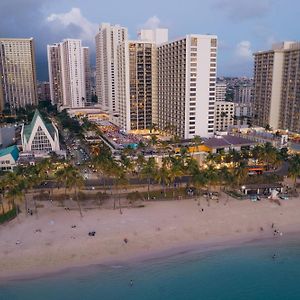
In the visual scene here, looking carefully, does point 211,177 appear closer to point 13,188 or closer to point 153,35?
point 13,188

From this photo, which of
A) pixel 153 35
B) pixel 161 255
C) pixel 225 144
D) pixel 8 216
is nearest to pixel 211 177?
pixel 161 255

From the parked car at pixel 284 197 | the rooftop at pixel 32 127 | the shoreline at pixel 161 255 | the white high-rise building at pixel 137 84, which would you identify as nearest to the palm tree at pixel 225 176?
the parked car at pixel 284 197

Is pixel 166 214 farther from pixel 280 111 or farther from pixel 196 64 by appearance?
pixel 280 111

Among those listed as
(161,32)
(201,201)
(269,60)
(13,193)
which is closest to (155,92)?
(161,32)

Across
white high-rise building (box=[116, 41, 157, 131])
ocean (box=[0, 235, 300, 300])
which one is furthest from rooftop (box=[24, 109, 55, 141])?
ocean (box=[0, 235, 300, 300])

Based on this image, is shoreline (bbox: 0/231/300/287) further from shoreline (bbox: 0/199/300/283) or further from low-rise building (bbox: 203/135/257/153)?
low-rise building (bbox: 203/135/257/153)

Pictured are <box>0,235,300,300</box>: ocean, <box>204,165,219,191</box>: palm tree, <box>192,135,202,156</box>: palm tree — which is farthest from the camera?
<box>192,135,202,156</box>: palm tree

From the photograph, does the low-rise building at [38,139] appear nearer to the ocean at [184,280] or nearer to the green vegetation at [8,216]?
the green vegetation at [8,216]
